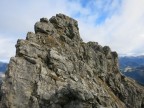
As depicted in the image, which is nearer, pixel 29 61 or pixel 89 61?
pixel 29 61

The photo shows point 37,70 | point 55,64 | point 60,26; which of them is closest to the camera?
point 37,70

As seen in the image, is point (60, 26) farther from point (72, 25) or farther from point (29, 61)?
point (29, 61)

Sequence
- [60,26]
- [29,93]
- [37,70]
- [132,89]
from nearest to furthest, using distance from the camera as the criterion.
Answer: [29,93] → [37,70] → [60,26] → [132,89]

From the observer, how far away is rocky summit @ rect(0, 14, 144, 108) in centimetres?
5612

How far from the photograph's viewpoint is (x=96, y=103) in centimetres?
5412

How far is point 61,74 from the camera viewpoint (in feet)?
216

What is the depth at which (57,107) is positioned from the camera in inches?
2190

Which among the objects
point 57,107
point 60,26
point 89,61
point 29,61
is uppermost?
point 60,26

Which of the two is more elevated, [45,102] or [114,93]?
[114,93]

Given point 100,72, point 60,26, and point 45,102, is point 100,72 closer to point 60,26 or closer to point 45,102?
point 60,26

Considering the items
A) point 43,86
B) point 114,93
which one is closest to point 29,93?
point 43,86

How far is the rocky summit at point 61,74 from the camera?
2210 inches

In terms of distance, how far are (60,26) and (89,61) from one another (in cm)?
1355

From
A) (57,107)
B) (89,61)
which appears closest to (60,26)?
(89,61)
